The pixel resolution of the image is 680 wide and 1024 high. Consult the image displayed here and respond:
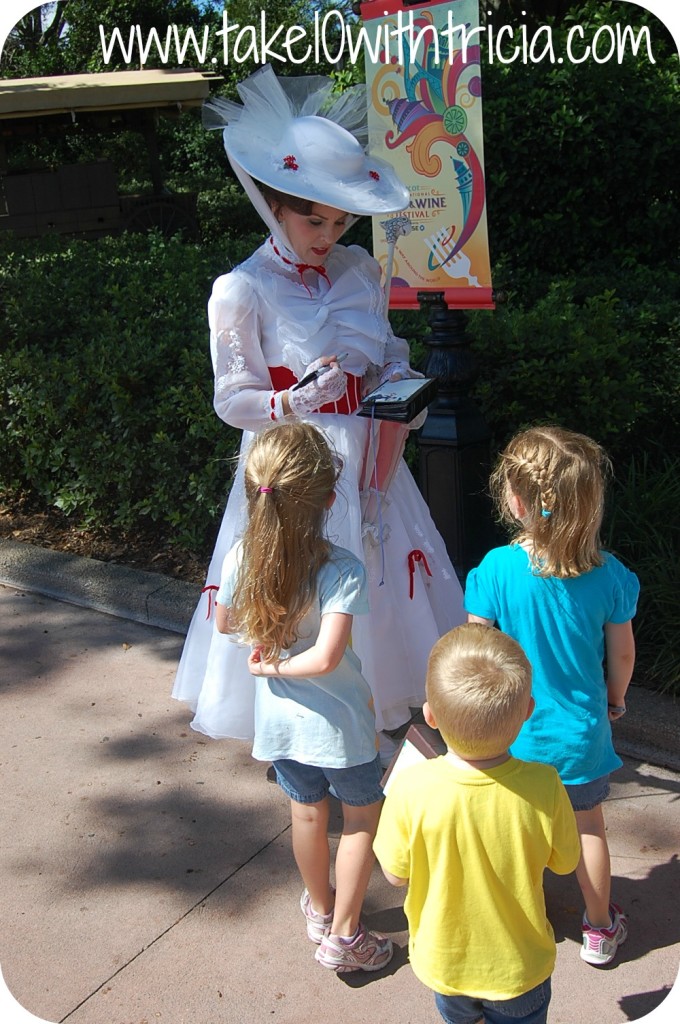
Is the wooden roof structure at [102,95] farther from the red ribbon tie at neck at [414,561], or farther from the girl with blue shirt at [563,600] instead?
the girl with blue shirt at [563,600]

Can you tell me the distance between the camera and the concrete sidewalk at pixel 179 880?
2.40m

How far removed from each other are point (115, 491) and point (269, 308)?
230 cm

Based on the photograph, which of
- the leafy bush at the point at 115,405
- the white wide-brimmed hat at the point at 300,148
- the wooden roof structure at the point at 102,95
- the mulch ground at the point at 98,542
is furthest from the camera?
the wooden roof structure at the point at 102,95

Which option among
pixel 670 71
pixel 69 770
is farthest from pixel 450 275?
pixel 670 71

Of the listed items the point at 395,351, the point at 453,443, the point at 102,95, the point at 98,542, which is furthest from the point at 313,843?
the point at 102,95

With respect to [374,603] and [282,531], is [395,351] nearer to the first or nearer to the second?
[374,603]

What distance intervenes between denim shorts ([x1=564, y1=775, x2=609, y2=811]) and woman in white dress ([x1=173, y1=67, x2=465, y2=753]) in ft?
A: 2.78

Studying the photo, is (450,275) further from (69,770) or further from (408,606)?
(69,770)

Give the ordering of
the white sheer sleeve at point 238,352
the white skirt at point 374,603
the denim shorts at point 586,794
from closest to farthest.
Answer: the denim shorts at point 586,794 → the white sheer sleeve at point 238,352 → the white skirt at point 374,603

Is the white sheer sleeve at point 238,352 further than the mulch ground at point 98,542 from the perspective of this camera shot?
No

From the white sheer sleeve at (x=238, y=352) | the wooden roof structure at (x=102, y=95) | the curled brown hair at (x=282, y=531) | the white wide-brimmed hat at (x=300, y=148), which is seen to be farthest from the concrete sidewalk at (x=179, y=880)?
the wooden roof structure at (x=102, y=95)

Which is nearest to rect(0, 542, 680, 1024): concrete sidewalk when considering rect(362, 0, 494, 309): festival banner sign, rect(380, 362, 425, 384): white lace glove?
rect(380, 362, 425, 384): white lace glove

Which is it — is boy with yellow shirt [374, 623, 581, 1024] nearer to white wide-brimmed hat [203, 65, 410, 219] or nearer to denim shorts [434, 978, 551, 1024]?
denim shorts [434, 978, 551, 1024]

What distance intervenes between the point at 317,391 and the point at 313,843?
4.03 ft
